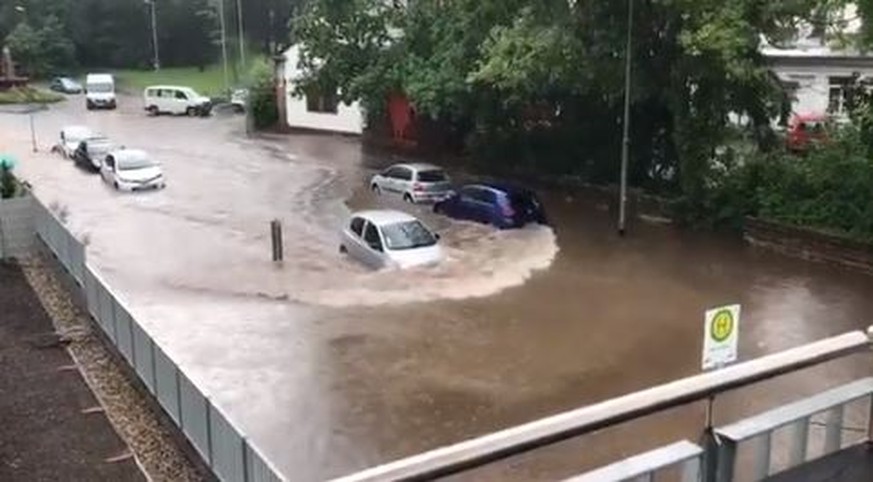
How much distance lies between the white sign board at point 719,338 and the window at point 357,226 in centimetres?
1203

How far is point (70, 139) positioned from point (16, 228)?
21189 millimetres

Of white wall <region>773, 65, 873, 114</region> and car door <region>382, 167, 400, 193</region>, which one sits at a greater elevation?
white wall <region>773, 65, 873, 114</region>

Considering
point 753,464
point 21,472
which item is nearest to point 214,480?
point 21,472

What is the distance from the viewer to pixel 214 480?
9.35 metres

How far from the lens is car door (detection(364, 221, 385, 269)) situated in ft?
65.9

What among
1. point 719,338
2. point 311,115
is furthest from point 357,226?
point 311,115

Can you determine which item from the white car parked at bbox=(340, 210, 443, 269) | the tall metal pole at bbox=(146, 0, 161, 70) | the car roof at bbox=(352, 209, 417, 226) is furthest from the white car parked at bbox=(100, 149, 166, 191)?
the tall metal pole at bbox=(146, 0, 161, 70)

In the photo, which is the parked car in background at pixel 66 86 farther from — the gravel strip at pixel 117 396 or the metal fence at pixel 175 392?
the metal fence at pixel 175 392

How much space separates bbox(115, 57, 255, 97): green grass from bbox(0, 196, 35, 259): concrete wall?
46985mm

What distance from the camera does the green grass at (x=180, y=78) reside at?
70.6 meters

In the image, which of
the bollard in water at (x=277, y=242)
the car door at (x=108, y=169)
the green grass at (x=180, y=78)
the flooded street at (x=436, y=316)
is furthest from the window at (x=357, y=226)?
the green grass at (x=180, y=78)

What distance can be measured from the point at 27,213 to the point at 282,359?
361 inches

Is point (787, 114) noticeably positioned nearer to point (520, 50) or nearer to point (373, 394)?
point (520, 50)

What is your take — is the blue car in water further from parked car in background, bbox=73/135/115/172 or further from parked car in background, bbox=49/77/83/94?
parked car in background, bbox=49/77/83/94
